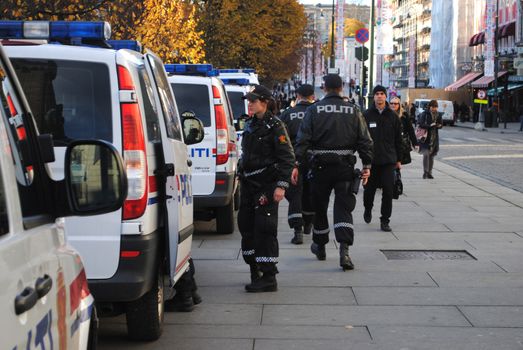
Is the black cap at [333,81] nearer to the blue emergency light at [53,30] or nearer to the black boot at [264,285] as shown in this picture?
the black boot at [264,285]

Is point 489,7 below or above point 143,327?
above

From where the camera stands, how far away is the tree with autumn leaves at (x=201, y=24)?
1427 centimetres

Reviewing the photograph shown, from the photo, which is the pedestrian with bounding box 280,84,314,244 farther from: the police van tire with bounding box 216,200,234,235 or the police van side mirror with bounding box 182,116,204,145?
the police van side mirror with bounding box 182,116,204,145

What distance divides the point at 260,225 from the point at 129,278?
8.85ft

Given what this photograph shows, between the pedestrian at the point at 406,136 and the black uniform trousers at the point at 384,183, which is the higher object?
the pedestrian at the point at 406,136

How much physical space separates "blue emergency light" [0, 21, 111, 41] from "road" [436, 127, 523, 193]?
43.8 ft

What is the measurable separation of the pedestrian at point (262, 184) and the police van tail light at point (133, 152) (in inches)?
99.3

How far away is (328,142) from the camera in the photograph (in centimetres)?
895

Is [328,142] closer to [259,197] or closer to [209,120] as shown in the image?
[259,197]

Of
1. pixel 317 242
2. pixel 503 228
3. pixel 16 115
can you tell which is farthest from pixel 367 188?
pixel 16 115

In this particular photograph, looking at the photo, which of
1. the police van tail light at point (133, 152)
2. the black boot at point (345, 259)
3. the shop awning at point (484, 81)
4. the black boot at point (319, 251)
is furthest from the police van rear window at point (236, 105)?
the shop awning at point (484, 81)

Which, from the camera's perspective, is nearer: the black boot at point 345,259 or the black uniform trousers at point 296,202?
the black boot at point 345,259

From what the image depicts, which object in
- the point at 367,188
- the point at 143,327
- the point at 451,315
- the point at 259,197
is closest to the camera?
the point at 143,327

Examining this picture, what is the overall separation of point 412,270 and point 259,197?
74.6 inches
